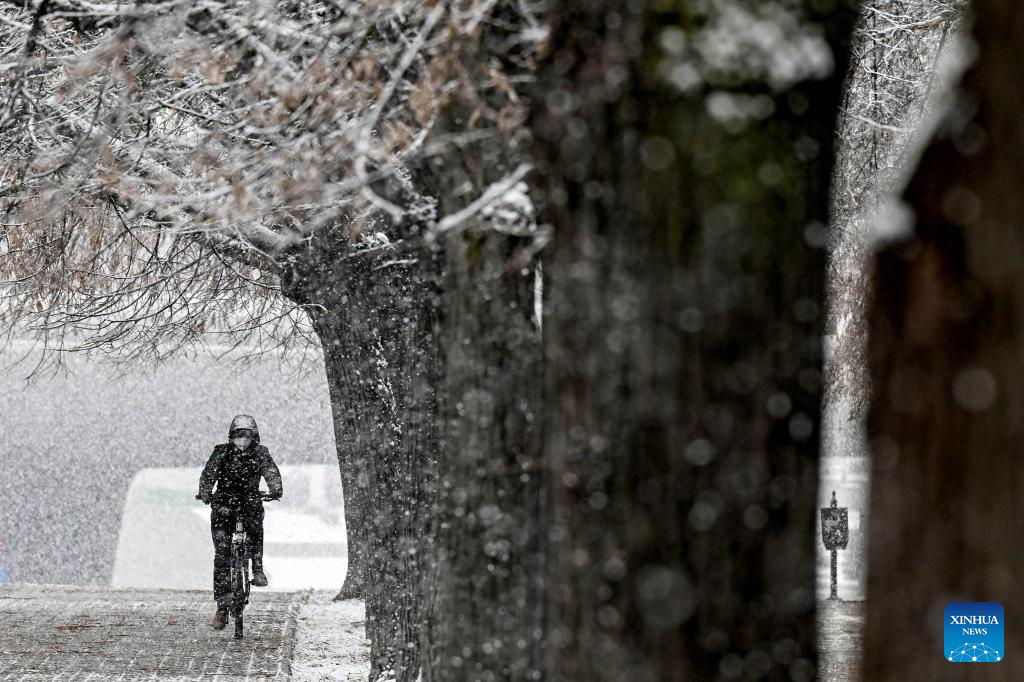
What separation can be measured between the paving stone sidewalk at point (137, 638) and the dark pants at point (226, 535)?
51cm

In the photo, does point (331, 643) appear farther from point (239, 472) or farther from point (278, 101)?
point (278, 101)

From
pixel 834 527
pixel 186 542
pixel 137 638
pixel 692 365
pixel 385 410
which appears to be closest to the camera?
pixel 692 365

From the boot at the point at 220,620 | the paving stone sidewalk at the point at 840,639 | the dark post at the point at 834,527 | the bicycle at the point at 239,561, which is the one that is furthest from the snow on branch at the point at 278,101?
the dark post at the point at 834,527

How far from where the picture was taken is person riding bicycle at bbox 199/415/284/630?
11125 mm

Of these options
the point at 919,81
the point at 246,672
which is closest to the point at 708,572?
the point at 246,672

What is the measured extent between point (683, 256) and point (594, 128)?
0.42 metres

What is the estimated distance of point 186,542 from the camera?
69.2 ft

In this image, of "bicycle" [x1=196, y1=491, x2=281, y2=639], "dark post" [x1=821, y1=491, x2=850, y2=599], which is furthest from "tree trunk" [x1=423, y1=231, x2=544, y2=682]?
"dark post" [x1=821, y1=491, x2=850, y2=599]

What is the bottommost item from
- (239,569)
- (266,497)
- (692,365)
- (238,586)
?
(238,586)

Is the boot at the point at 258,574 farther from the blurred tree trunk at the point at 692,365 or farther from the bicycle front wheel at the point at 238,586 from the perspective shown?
the blurred tree trunk at the point at 692,365

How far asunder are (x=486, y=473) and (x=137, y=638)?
8.45 metres

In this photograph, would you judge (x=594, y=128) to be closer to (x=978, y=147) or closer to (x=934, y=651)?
(x=978, y=147)

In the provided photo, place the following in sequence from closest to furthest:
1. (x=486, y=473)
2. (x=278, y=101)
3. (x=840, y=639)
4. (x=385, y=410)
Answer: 1. (x=486, y=473)
2. (x=278, y=101)
3. (x=385, y=410)
4. (x=840, y=639)

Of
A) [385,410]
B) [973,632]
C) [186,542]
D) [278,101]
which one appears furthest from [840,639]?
[186,542]
